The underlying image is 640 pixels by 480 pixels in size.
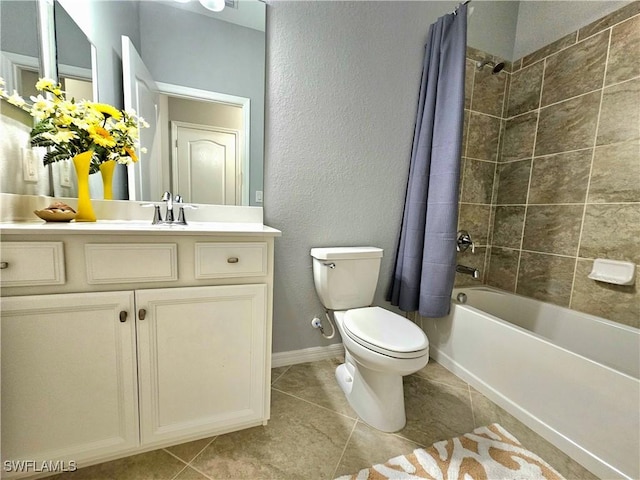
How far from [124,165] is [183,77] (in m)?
0.51

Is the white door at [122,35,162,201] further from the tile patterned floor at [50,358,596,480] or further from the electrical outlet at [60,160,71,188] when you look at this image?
the tile patterned floor at [50,358,596,480]

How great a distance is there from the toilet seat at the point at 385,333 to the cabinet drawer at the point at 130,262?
77cm

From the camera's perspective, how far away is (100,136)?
1.03m

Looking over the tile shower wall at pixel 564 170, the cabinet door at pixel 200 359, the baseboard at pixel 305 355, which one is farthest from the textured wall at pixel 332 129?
the tile shower wall at pixel 564 170

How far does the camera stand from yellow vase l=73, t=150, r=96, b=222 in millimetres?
1036

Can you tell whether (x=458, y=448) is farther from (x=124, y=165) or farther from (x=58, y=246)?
(x=124, y=165)

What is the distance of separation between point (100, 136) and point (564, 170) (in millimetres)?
2405

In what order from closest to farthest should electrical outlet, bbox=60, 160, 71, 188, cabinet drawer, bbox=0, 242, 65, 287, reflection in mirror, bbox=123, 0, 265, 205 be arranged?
cabinet drawer, bbox=0, 242, 65, 287, electrical outlet, bbox=60, 160, 71, 188, reflection in mirror, bbox=123, 0, 265, 205

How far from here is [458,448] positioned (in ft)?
3.61

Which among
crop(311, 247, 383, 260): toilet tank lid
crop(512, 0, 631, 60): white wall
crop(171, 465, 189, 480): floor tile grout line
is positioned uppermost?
crop(512, 0, 631, 60): white wall

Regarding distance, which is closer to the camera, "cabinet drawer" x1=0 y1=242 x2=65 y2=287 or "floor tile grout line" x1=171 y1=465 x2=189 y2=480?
"cabinet drawer" x1=0 y1=242 x2=65 y2=287

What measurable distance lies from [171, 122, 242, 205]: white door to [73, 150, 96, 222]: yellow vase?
0.34 metres

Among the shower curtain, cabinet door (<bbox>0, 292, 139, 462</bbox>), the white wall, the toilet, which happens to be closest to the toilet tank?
the toilet

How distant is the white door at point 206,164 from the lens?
4.35 feet
